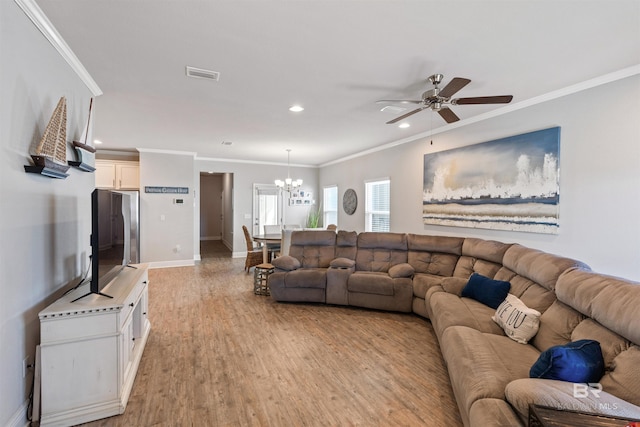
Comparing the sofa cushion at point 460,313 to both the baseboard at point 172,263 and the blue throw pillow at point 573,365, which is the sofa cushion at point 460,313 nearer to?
the blue throw pillow at point 573,365

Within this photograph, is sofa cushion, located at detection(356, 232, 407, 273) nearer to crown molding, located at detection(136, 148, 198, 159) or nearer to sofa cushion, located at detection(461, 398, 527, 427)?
sofa cushion, located at detection(461, 398, 527, 427)

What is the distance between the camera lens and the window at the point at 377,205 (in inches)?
248

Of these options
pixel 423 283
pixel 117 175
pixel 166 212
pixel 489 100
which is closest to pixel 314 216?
pixel 166 212

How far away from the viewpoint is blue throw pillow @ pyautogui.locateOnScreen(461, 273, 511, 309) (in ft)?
9.44

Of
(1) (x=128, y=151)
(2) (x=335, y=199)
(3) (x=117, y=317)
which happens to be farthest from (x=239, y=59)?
(2) (x=335, y=199)

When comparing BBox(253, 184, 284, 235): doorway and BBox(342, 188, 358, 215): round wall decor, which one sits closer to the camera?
BBox(342, 188, 358, 215): round wall decor

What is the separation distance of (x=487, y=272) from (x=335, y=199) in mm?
5335

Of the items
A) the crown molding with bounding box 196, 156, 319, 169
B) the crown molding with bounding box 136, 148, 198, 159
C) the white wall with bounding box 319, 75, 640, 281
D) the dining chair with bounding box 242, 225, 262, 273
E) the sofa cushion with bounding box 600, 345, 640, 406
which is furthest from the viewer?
the crown molding with bounding box 196, 156, 319, 169

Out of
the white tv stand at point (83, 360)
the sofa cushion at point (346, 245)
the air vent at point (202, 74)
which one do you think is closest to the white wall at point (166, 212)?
the sofa cushion at point (346, 245)

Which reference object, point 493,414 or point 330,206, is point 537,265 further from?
point 330,206

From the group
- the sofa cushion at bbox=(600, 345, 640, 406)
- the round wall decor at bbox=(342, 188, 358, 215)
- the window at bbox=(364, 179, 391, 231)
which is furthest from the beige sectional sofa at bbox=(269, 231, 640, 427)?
the round wall decor at bbox=(342, 188, 358, 215)

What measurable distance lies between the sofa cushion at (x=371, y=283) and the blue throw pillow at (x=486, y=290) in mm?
969

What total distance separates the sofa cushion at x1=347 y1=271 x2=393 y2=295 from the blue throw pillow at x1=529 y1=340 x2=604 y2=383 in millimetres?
2422

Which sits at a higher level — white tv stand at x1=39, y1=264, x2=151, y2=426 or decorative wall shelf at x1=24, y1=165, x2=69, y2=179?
decorative wall shelf at x1=24, y1=165, x2=69, y2=179
